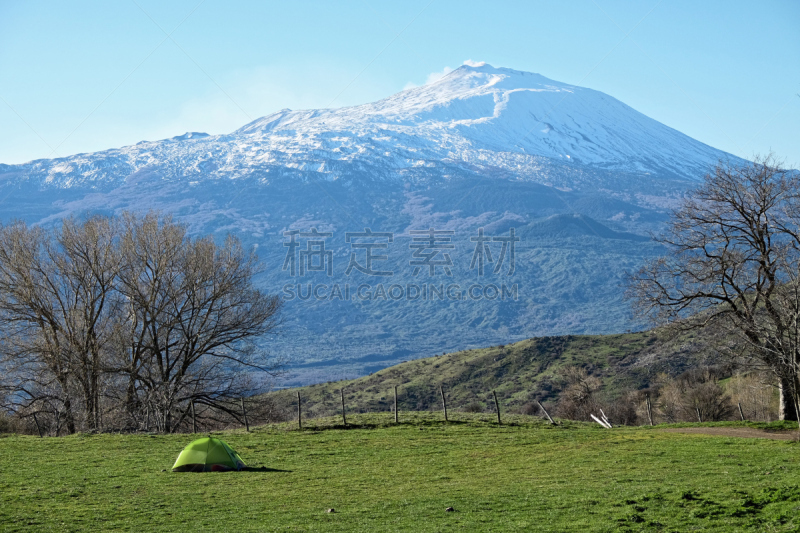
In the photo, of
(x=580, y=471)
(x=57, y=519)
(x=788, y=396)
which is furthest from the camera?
(x=788, y=396)

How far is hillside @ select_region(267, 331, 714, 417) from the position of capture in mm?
67812

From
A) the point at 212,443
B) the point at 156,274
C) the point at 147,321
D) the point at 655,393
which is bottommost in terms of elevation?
the point at 655,393

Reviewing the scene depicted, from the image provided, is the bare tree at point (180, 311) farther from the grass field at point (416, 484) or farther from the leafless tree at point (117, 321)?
the grass field at point (416, 484)

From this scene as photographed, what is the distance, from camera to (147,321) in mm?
34906

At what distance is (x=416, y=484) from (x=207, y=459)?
632 centimetres

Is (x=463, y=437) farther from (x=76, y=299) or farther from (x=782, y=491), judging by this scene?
(x=76, y=299)

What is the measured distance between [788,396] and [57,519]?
25037 millimetres

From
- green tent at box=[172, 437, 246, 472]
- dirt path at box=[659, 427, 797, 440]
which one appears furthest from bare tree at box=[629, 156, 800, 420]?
green tent at box=[172, 437, 246, 472]

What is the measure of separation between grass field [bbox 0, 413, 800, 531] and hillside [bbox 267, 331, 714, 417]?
1600 inches

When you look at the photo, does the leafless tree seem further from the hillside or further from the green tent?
the hillside

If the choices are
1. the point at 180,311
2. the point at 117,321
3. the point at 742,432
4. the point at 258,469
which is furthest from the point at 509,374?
the point at 258,469

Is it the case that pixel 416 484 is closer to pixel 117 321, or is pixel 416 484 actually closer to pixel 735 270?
pixel 735 270

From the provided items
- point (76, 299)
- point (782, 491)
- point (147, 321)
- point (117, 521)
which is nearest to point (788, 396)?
point (782, 491)

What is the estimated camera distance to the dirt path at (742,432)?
21.5m
